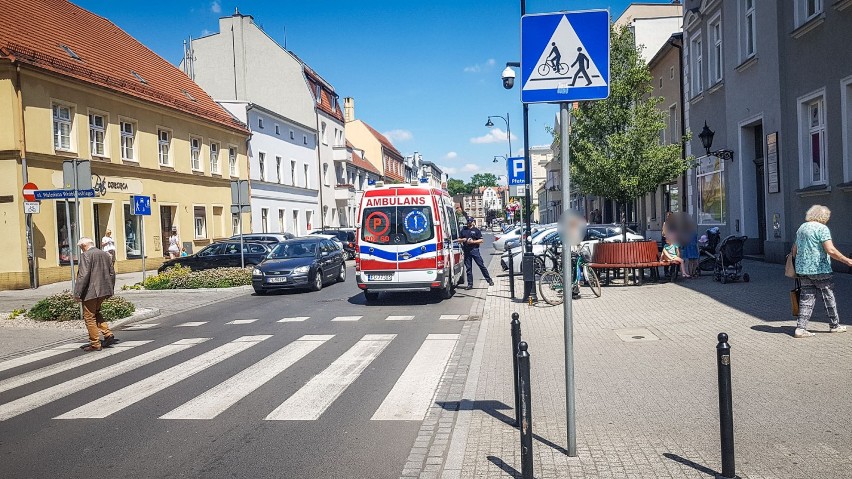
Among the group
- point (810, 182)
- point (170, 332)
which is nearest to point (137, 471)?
point (170, 332)

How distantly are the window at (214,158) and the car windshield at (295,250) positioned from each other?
1647 cm

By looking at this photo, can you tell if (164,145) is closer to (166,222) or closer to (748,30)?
(166,222)

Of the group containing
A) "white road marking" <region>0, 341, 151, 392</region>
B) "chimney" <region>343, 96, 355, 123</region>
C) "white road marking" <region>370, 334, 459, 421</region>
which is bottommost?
"white road marking" <region>0, 341, 151, 392</region>

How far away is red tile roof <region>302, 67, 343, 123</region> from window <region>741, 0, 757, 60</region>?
32.6m

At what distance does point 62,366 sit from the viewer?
923cm

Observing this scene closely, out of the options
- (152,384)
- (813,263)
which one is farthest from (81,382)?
(813,263)

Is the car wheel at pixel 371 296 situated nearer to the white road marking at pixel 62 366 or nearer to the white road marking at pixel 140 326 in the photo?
the white road marking at pixel 140 326

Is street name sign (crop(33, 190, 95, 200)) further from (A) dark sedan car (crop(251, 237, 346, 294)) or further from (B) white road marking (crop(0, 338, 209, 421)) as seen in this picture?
(A) dark sedan car (crop(251, 237, 346, 294))

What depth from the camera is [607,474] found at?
4.38 metres

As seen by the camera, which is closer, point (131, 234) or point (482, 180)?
point (131, 234)

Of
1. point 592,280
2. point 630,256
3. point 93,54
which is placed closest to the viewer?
point 592,280

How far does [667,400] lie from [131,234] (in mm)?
25428

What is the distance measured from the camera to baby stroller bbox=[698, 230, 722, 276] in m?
16.2

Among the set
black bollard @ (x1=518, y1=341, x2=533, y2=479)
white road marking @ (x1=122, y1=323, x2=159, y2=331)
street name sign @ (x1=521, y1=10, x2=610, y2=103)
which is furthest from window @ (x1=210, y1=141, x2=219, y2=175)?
black bollard @ (x1=518, y1=341, x2=533, y2=479)
